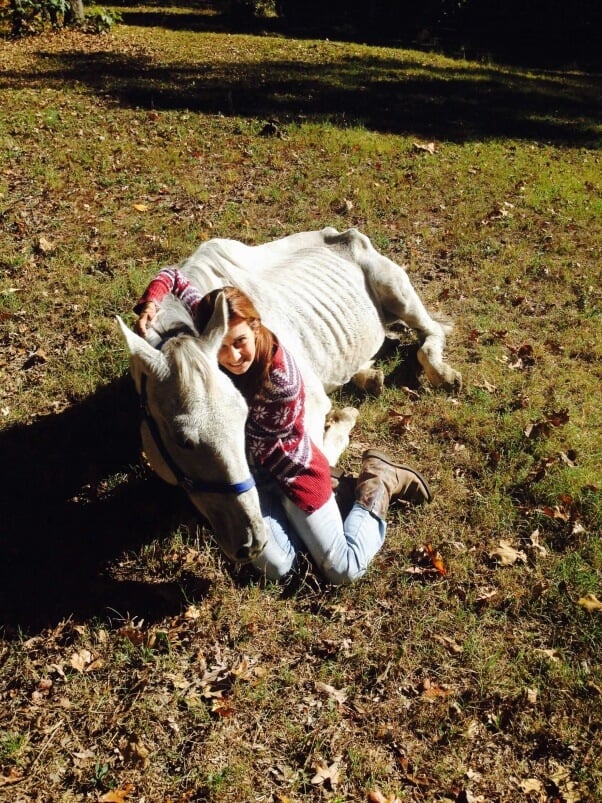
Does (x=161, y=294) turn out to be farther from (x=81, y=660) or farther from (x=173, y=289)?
(x=81, y=660)

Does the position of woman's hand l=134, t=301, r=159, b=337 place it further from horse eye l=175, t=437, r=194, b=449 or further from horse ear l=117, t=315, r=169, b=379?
horse eye l=175, t=437, r=194, b=449

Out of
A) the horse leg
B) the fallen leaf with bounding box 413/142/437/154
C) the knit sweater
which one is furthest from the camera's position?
the fallen leaf with bounding box 413/142/437/154

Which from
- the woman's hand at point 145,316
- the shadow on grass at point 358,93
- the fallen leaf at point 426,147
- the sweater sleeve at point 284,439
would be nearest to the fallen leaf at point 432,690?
the sweater sleeve at point 284,439

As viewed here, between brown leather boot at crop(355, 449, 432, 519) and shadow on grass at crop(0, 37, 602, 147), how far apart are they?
914 cm

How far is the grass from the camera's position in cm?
311

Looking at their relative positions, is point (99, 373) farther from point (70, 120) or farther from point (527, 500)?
point (70, 120)

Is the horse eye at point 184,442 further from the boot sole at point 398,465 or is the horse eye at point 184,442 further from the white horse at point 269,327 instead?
the boot sole at point 398,465

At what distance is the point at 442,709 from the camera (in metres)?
3.29

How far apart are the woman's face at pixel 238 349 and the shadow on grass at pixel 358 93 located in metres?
9.32

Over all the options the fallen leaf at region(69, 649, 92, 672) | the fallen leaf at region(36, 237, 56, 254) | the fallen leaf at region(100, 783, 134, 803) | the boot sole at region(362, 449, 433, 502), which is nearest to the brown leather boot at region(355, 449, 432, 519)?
the boot sole at region(362, 449, 433, 502)

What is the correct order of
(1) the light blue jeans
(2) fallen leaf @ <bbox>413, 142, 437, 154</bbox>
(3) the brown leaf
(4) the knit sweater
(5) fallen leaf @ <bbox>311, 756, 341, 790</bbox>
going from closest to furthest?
(5) fallen leaf @ <bbox>311, 756, 341, 790</bbox>
(4) the knit sweater
(1) the light blue jeans
(3) the brown leaf
(2) fallen leaf @ <bbox>413, 142, 437, 154</bbox>

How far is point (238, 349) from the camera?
3.43 meters

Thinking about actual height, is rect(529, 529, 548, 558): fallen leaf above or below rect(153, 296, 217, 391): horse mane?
below

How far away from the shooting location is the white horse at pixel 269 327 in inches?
122
